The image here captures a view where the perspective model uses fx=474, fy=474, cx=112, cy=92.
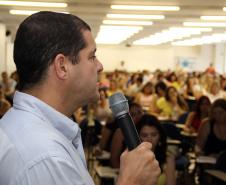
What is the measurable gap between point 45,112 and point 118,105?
0.30 metres

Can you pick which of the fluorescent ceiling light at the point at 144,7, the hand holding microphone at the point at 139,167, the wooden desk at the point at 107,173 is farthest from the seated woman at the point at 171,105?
the hand holding microphone at the point at 139,167

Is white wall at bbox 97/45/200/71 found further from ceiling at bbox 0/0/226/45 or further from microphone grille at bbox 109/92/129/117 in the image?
microphone grille at bbox 109/92/129/117

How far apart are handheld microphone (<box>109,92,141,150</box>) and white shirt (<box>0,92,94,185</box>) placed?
0.16 metres

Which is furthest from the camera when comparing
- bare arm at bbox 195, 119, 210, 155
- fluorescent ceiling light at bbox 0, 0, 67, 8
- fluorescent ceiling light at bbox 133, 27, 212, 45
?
fluorescent ceiling light at bbox 133, 27, 212, 45

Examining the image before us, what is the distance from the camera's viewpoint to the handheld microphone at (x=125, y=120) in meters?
1.33

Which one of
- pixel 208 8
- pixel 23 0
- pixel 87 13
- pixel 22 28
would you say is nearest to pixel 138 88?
Answer: pixel 87 13

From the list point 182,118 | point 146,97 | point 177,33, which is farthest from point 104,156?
point 177,33

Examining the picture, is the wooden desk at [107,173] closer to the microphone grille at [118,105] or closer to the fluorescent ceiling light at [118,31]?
the microphone grille at [118,105]

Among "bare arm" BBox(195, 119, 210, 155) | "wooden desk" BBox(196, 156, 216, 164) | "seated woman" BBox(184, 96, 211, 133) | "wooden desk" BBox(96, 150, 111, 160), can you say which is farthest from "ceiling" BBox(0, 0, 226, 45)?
"wooden desk" BBox(196, 156, 216, 164)

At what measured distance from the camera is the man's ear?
1.26 metres

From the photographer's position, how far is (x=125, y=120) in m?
1.39

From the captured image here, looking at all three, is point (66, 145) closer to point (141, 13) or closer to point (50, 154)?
point (50, 154)

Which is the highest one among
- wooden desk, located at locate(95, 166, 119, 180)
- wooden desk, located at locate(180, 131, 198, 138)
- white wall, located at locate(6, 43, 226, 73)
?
wooden desk, located at locate(95, 166, 119, 180)

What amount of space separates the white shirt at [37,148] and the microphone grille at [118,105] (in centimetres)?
20
